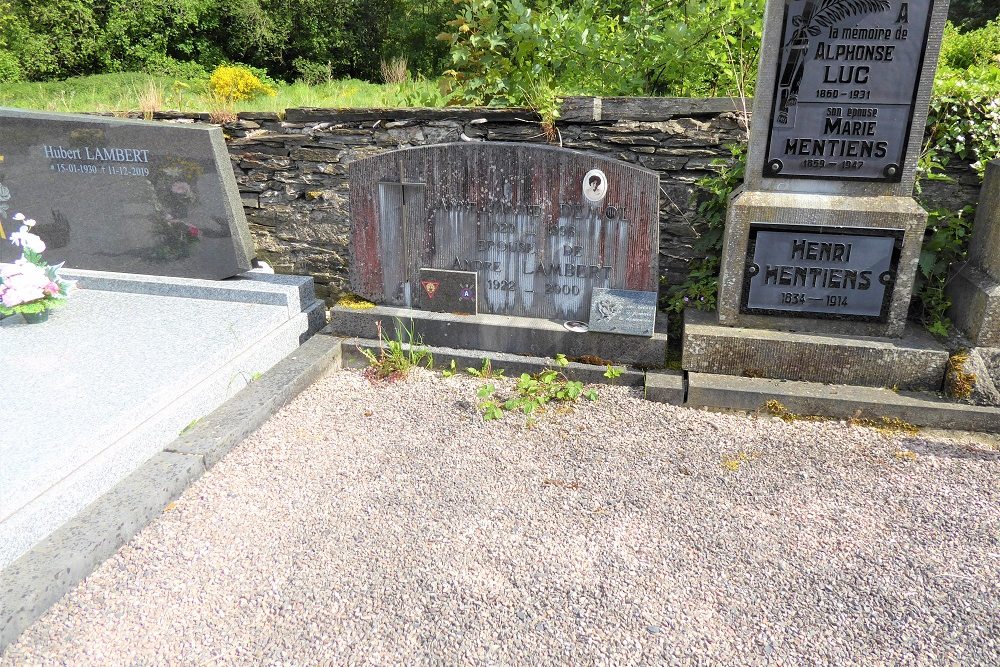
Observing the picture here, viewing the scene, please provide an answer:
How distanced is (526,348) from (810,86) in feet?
7.29

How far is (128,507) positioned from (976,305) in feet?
14.4

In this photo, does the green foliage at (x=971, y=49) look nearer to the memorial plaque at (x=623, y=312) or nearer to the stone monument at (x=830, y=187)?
the stone monument at (x=830, y=187)

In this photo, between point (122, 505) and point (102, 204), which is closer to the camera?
point (122, 505)

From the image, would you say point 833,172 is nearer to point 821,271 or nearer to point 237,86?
point 821,271

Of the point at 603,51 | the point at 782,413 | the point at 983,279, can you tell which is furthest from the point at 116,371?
→ the point at 983,279

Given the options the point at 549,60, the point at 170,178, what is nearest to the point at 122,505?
the point at 170,178

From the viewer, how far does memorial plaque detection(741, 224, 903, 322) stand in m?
3.77

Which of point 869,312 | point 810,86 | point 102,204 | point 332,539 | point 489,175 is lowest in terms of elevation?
point 332,539

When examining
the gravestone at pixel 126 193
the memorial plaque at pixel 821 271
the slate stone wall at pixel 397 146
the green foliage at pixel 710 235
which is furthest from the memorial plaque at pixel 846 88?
the gravestone at pixel 126 193

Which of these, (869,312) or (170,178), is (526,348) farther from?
(170,178)

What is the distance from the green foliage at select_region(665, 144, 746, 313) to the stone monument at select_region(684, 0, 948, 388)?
0.33 metres

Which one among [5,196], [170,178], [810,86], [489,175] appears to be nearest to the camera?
[810,86]

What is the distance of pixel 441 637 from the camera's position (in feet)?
7.36

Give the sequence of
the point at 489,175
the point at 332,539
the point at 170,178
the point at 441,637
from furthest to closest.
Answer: the point at 170,178 → the point at 489,175 → the point at 332,539 → the point at 441,637
